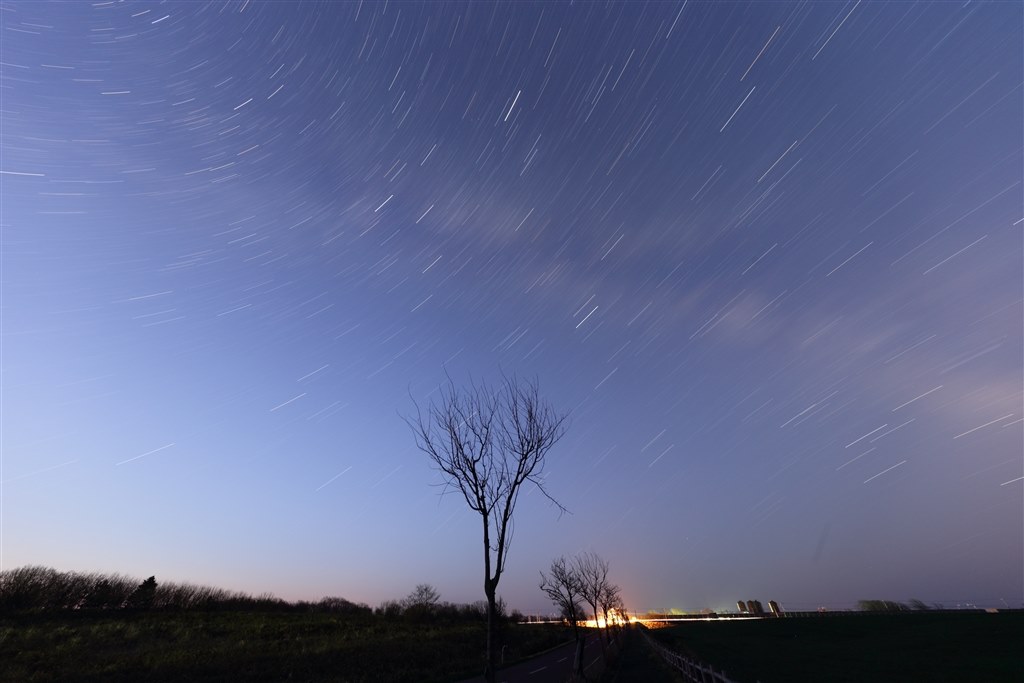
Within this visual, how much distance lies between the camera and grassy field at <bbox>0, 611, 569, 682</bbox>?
1082 inches

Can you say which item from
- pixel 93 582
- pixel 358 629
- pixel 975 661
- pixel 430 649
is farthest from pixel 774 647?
pixel 93 582

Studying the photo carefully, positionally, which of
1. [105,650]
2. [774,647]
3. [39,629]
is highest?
[39,629]

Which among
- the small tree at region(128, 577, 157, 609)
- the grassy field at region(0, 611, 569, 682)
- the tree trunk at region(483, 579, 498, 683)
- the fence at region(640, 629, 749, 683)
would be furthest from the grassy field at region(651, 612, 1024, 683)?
the small tree at region(128, 577, 157, 609)

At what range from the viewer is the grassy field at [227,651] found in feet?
90.2

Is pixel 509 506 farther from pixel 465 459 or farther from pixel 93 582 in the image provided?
pixel 93 582

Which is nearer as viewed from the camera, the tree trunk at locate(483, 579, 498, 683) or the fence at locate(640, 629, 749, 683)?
the tree trunk at locate(483, 579, 498, 683)

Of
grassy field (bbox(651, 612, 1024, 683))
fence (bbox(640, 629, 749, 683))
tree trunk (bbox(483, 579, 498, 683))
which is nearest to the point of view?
tree trunk (bbox(483, 579, 498, 683))

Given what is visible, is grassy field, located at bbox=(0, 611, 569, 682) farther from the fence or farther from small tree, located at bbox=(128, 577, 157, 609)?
small tree, located at bbox=(128, 577, 157, 609)

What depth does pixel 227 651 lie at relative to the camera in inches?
1347

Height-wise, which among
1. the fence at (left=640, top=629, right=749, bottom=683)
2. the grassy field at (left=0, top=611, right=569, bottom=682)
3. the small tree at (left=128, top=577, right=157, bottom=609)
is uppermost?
the small tree at (left=128, top=577, right=157, bottom=609)

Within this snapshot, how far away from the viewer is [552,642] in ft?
180

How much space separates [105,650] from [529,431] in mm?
45003

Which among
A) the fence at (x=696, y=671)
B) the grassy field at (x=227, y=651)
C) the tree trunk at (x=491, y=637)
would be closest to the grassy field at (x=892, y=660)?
the fence at (x=696, y=671)

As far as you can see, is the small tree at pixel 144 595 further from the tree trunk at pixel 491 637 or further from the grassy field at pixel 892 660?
the tree trunk at pixel 491 637
